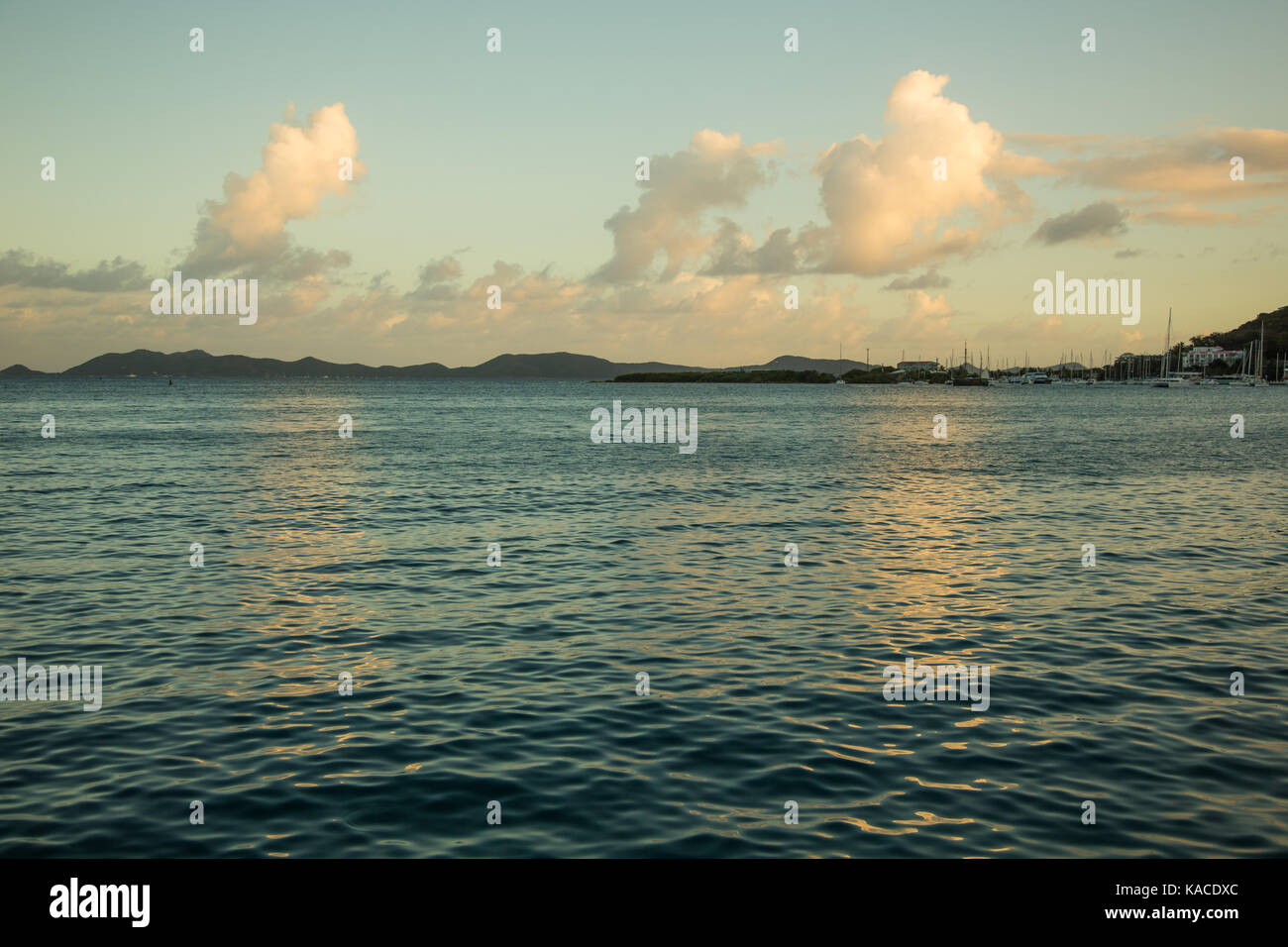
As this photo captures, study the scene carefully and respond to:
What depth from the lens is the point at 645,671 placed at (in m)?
17.9

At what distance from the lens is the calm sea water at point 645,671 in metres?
11.5

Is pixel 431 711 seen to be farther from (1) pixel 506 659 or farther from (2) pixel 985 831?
(2) pixel 985 831

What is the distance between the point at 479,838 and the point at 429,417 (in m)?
145

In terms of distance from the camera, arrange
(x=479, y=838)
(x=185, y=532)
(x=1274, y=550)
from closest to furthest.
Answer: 1. (x=479, y=838)
2. (x=1274, y=550)
3. (x=185, y=532)

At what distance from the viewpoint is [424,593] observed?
24844mm

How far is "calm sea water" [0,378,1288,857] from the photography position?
11.5m

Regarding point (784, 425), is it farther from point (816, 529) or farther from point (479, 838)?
point (479, 838)

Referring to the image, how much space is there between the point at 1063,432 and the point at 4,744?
10438cm

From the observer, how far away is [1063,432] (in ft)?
341

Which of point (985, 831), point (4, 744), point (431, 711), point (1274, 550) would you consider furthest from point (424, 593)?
point (1274, 550)

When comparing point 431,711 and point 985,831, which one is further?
point 431,711
